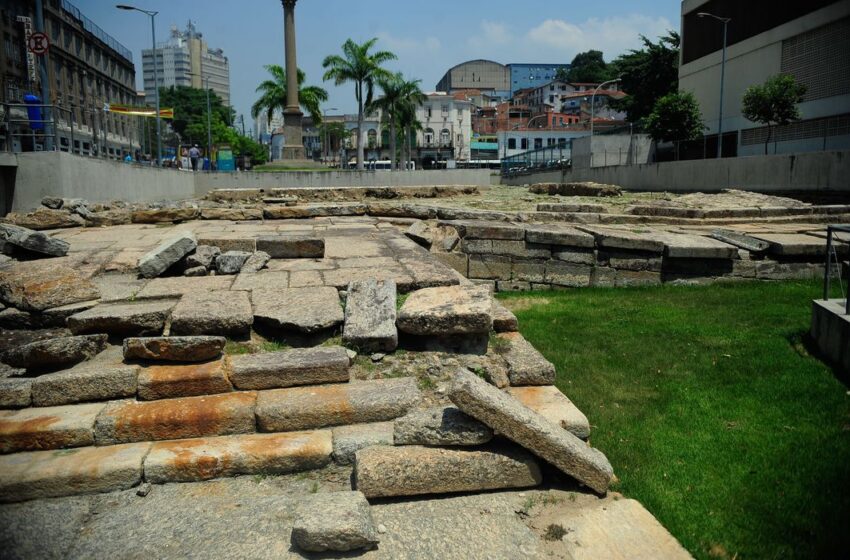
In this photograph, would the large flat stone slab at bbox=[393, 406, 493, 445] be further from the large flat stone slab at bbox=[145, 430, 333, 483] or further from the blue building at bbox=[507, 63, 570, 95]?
the blue building at bbox=[507, 63, 570, 95]

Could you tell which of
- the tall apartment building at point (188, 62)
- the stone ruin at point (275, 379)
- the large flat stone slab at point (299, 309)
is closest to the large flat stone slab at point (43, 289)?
the stone ruin at point (275, 379)

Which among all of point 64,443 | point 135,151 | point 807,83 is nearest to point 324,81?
point 135,151

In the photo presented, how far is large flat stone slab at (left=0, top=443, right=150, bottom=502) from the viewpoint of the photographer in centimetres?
289

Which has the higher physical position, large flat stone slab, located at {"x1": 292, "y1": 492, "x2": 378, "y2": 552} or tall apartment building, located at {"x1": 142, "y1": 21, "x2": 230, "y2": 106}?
tall apartment building, located at {"x1": 142, "y1": 21, "x2": 230, "y2": 106}

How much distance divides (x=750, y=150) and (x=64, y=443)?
105ft

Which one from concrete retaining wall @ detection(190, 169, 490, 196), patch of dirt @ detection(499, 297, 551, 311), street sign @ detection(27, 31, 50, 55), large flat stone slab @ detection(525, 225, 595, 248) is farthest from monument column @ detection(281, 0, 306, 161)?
patch of dirt @ detection(499, 297, 551, 311)

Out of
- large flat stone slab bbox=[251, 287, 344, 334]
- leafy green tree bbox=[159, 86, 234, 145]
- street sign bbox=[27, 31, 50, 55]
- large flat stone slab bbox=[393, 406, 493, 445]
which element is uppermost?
leafy green tree bbox=[159, 86, 234, 145]

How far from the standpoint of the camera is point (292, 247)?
6.24 meters

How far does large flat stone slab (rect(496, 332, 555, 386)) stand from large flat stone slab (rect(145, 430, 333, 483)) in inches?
48.8

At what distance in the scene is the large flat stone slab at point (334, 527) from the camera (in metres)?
2.44

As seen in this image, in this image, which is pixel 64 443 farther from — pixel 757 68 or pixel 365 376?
pixel 757 68

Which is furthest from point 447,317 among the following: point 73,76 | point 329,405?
point 73,76

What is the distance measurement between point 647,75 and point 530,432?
4667 cm

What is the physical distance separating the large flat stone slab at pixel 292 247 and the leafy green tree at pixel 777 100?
77.6ft
